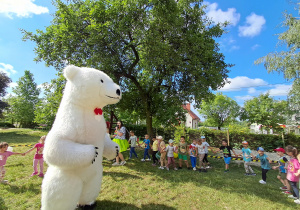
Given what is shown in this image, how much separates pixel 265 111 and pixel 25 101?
39.7 metres

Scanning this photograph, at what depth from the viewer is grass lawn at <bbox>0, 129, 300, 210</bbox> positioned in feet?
12.4

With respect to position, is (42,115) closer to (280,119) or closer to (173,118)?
(173,118)

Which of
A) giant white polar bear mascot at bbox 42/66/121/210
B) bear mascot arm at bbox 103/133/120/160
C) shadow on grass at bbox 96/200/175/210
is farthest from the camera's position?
shadow on grass at bbox 96/200/175/210

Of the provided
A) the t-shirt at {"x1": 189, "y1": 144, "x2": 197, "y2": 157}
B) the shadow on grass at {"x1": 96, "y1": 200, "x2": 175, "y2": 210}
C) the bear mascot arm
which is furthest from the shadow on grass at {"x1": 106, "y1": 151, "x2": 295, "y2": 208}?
the bear mascot arm

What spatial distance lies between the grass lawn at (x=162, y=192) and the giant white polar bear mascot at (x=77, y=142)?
1272mm

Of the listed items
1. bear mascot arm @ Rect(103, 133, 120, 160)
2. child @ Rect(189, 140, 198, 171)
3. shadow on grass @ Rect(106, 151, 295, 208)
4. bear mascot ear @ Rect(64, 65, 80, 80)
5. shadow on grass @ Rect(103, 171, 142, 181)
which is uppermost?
bear mascot ear @ Rect(64, 65, 80, 80)

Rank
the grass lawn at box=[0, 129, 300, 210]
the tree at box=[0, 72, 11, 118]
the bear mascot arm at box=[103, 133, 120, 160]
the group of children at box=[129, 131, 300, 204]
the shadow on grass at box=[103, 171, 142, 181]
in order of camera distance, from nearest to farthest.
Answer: the bear mascot arm at box=[103, 133, 120, 160], the grass lawn at box=[0, 129, 300, 210], the group of children at box=[129, 131, 300, 204], the shadow on grass at box=[103, 171, 142, 181], the tree at box=[0, 72, 11, 118]

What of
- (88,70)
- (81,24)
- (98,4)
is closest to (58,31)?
(81,24)

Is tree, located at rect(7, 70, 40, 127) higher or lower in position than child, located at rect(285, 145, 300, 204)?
higher

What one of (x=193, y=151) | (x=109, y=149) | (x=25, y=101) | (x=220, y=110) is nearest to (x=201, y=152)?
(x=193, y=151)

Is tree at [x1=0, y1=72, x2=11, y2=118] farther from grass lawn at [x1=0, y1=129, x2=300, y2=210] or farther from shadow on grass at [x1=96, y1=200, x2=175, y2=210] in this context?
shadow on grass at [x1=96, y1=200, x2=175, y2=210]

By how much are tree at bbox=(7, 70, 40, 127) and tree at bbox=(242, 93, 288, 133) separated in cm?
3644

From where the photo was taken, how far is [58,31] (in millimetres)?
6781

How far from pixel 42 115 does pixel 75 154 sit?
640 centimetres
